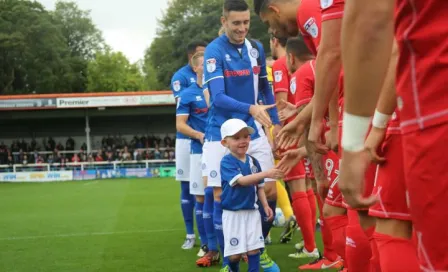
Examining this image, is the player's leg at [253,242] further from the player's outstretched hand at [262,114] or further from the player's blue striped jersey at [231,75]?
the player's blue striped jersey at [231,75]

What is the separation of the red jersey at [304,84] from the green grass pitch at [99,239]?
1916mm

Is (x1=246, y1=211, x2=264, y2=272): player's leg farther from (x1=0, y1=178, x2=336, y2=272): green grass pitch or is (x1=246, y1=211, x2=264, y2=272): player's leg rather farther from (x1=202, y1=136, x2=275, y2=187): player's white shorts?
(x1=0, y1=178, x2=336, y2=272): green grass pitch

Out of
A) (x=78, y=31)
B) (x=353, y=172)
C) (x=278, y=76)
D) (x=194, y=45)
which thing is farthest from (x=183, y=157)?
(x=78, y=31)

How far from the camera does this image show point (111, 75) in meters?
77.6

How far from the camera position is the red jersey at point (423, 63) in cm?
166

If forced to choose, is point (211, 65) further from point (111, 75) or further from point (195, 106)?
point (111, 75)

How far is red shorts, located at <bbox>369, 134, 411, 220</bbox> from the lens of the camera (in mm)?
2572

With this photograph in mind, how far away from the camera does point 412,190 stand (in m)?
1.72

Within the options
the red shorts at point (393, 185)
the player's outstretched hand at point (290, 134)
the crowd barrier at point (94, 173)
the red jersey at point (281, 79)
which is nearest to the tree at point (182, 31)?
the crowd barrier at point (94, 173)

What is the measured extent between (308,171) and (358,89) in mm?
5154

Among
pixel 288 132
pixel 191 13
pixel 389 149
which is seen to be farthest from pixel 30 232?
pixel 191 13

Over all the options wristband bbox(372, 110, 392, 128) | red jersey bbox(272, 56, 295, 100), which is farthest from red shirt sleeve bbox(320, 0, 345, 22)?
red jersey bbox(272, 56, 295, 100)

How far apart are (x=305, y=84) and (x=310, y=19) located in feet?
4.39

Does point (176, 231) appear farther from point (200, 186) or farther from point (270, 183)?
point (270, 183)
